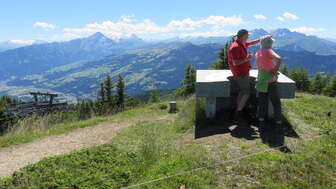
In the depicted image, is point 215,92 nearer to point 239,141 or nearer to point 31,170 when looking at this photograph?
point 239,141

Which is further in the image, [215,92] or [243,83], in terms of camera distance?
[215,92]

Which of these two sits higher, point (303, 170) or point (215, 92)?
point (215, 92)

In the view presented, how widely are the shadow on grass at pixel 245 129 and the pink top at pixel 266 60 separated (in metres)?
1.32

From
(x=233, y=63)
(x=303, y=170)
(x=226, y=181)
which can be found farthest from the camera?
(x=233, y=63)

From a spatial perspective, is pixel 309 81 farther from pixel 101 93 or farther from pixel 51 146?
pixel 51 146

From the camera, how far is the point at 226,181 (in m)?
3.93

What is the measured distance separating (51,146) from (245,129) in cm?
587

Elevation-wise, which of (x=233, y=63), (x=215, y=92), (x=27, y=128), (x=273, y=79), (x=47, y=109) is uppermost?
(x=233, y=63)

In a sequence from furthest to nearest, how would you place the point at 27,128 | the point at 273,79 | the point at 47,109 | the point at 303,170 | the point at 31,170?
the point at 47,109 → the point at 27,128 → the point at 273,79 → the point at 31,170 → the point at 303,170

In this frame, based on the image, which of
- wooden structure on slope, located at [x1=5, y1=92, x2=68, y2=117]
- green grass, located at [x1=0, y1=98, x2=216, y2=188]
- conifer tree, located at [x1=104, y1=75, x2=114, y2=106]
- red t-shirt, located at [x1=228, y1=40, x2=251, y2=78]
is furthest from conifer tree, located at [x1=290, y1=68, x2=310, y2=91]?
green grass, located at [x1=0, y1=98, x2=216, y2=188]

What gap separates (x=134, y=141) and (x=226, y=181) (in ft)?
12.3

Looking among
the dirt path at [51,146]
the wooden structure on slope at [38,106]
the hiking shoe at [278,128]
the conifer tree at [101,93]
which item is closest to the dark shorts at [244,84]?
the hiking shoe at [278,128]

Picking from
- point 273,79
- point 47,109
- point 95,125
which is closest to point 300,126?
point 273,79

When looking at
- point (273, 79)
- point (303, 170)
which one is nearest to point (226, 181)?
point (303, 170)
